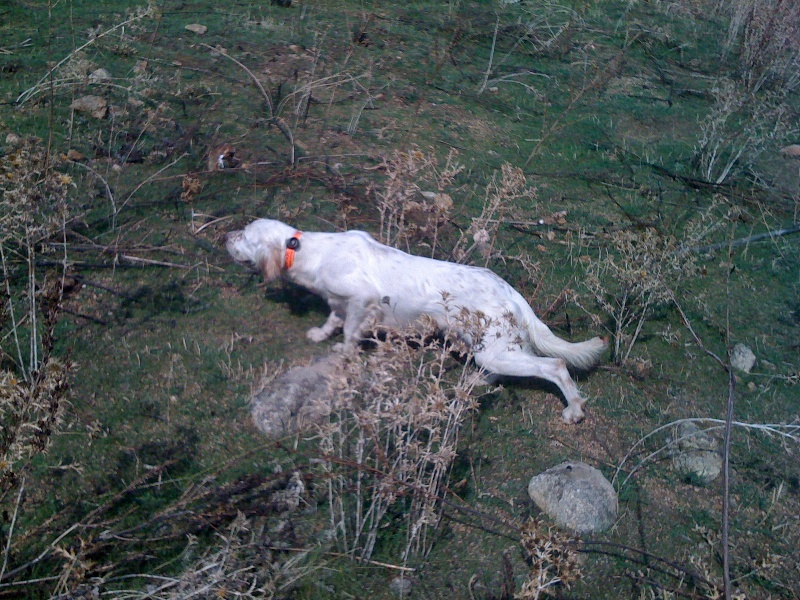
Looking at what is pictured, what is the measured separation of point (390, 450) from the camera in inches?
129

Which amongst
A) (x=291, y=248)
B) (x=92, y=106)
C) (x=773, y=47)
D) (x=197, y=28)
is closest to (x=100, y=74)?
(x=92, y=106)

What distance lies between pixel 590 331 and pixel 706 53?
5.84 metres

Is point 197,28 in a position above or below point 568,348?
above

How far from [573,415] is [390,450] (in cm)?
103

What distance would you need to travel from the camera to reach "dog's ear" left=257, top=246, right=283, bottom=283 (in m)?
3.88

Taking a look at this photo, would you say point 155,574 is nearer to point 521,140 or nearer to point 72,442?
point 72,442

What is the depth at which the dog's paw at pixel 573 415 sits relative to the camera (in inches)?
148

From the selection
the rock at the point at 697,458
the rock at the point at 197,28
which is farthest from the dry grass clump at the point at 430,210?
the rock at the point at 197,28

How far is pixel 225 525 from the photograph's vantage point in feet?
9.25

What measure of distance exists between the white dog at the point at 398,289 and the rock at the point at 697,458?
0.51 m

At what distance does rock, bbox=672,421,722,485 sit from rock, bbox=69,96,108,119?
4.10 meters

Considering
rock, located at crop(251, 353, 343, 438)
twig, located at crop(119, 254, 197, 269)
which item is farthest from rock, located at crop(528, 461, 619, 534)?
twig, located at crop(119, 254, 197, 269)

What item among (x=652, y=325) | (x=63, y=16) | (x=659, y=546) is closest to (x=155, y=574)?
(x=659, y=546)

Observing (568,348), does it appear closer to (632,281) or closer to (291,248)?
(632,281)
